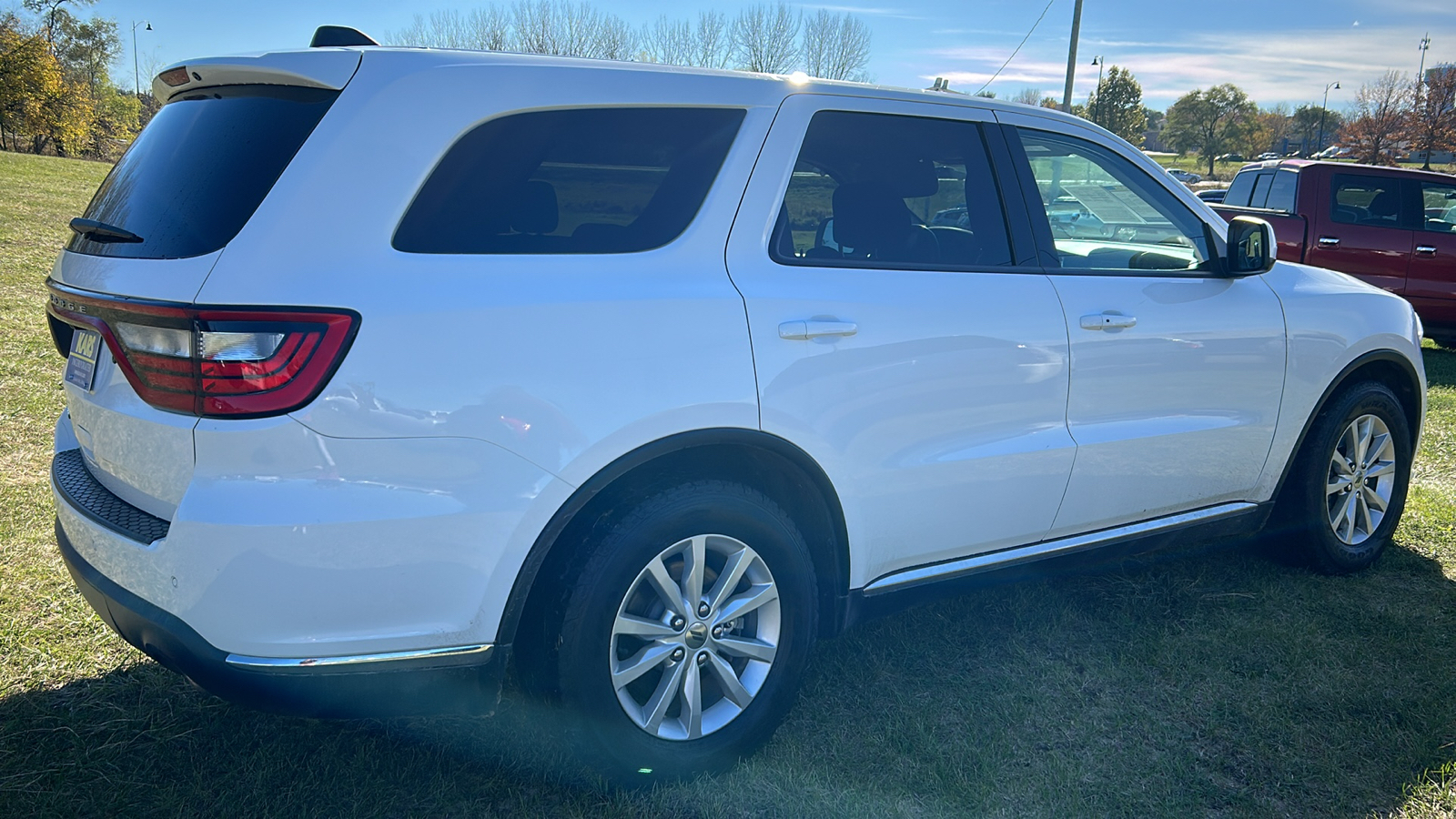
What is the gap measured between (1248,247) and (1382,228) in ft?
25.9

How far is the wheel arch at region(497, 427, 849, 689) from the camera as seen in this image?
2.34 meters

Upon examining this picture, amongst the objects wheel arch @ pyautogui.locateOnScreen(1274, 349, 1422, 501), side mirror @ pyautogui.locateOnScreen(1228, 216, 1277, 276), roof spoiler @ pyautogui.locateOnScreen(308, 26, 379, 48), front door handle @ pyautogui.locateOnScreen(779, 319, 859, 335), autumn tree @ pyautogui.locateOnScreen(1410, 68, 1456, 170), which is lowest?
wheel arch @ pyautogui.locateOnScreen(1274, 349, 1422, 501)

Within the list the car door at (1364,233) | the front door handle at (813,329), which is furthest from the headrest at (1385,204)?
the front door handle at (813,329)

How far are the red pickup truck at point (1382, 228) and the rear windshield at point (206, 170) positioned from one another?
968 cm

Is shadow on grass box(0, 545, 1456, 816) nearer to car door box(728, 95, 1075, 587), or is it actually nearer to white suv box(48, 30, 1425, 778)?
white suv box(48, 30, 1425, 778)

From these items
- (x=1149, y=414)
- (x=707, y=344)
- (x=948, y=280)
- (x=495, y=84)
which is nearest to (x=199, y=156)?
(x=495, y=84)

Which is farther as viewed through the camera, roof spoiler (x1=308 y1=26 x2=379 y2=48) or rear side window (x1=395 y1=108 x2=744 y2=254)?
roof spoiler (x1=308 y1=26 x2=379 y2=48)

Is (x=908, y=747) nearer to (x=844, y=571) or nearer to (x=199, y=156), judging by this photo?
(x=844, y=571)

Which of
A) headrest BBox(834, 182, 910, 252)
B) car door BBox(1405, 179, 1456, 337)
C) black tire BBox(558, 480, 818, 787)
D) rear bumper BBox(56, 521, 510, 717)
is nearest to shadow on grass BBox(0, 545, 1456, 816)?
black tire BBox(558, 480, 818, 787)

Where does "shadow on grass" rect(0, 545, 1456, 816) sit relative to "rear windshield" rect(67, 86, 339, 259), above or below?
below

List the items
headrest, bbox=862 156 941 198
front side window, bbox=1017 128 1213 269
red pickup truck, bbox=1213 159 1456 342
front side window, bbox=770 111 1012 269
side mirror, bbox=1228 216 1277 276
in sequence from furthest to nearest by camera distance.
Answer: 1. red pickup truck, bbox=1213 159 1456 342
2. side mirror, bbox=1228 216 1277 276
3. front side window, bbox=1017 128 1213 269
4. headrest, bbox=862 156 941 198
5. front side window, bbox=770 111 1012 269

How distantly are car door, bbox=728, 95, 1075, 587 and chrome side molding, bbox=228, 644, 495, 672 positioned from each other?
36.0 inches

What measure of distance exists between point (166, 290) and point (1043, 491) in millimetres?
2501

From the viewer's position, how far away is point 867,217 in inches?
120
